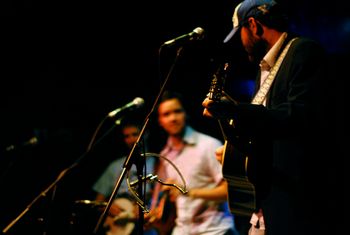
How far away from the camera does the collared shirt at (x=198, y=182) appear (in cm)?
350

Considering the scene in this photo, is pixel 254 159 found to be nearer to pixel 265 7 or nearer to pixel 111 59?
pixel 265 7

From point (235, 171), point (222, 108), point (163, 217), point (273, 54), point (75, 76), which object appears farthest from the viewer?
point (75, 76)

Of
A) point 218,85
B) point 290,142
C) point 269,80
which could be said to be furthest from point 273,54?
point 290,142

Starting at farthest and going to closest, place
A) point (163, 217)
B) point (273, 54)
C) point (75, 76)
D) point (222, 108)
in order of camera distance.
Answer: point (75, 76) → point (163, 217) → point (273, 54) → point (222, 108)

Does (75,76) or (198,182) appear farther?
(75,76)

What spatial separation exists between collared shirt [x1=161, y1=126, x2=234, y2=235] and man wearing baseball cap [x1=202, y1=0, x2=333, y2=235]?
114cm

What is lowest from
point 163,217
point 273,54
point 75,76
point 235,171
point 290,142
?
point 163,217

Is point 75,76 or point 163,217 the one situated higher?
point 75,76

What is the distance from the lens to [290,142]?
218cm

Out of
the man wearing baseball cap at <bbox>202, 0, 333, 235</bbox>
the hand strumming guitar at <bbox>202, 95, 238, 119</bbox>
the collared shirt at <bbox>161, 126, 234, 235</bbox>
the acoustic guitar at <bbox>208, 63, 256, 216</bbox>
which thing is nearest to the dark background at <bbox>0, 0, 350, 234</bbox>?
the collared shirt at <bbox>161, 126, 234, 235</bbox>

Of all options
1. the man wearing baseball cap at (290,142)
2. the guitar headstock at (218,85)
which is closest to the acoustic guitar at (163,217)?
the man wearing baseball cap at (290,142)

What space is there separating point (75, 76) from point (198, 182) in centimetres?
259

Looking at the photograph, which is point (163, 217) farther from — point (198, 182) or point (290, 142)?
point (290, 142)

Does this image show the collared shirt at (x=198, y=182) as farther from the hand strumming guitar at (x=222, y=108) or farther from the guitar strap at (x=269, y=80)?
the hand strumming guitar at (x=222, y=108)
